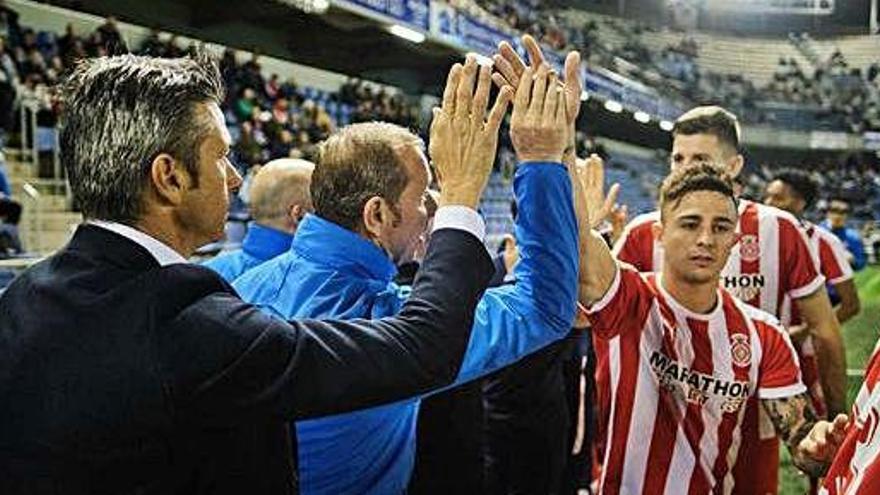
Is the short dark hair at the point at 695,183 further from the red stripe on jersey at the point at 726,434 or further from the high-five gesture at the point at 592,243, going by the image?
the red stripe on jersey at the point at 726,434

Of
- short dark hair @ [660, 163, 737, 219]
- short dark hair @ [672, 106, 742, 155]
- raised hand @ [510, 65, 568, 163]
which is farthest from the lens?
short dark hair @ [672, 106, 742, 155]

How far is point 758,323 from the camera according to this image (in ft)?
8.36

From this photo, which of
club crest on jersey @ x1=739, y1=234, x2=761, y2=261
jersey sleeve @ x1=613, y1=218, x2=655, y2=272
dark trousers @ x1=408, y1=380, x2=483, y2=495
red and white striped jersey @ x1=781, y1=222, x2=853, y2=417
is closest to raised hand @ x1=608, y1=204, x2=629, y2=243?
jersey sleeve @ x1=613, y1=218, x2=655, y2=272

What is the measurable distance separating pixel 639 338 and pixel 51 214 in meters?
7.84

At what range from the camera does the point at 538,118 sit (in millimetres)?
1562

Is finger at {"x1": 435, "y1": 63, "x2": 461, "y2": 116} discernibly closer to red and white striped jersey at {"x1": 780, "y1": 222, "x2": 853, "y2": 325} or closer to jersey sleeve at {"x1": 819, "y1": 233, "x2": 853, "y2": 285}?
red and white striped jersey at {"x1": 780, "y1": 222, "x2": 853, "y2": 325}

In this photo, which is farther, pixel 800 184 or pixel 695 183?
pixel 800 184

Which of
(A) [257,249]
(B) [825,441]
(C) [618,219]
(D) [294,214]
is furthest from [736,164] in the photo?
(B) [825,441]

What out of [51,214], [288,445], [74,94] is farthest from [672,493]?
[51,214]

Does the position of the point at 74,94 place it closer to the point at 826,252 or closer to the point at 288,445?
the point at 288,445

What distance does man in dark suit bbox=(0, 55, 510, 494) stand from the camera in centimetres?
116

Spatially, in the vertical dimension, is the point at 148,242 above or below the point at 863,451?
above

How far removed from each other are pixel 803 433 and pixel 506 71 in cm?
128

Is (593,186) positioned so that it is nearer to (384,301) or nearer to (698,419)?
(698,419)
